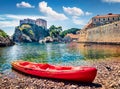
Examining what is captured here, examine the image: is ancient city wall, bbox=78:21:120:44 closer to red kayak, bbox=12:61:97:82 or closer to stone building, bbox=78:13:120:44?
stone building, bbox=78:13:120:44

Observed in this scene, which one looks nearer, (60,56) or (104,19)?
(60,56)

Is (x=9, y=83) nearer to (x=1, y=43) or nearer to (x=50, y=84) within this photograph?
(x=50, y=84)

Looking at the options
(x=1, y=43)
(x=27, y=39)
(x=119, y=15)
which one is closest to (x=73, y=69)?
(x=1, y=43)

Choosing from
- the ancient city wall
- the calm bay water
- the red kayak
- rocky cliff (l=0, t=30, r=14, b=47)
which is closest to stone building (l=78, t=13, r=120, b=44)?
the ancient city wall

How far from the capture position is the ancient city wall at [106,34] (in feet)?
221

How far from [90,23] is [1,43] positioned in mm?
67480

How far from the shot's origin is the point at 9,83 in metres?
18.0

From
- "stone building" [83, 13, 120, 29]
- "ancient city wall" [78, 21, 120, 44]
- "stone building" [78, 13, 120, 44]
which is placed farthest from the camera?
"stone building" [83, 13, 120, 29]

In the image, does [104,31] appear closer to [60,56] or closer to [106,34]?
[106,34]

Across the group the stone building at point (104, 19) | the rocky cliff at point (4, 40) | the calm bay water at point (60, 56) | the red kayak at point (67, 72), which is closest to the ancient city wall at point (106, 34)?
the calm bay water at point (60, 56)

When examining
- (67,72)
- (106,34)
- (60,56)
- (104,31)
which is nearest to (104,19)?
(104,31)

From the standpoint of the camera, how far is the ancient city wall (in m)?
67.4

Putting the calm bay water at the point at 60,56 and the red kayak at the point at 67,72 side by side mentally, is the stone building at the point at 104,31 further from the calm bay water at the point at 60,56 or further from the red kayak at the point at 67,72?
the red kayak at the point at 67,72

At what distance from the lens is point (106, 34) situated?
255ft
